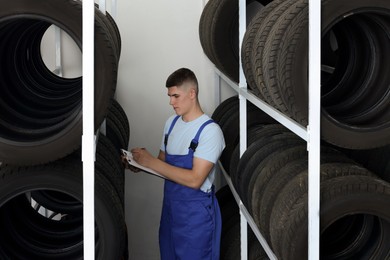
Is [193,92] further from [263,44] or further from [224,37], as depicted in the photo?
[263,44]

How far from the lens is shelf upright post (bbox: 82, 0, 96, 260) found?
2.79m

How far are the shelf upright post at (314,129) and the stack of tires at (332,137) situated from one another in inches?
1.5

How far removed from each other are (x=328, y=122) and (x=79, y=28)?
100 centimetres

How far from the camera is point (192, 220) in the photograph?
14.5 ft

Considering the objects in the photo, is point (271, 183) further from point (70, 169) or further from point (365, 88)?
point (70, 169)

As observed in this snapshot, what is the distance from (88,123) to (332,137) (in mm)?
920

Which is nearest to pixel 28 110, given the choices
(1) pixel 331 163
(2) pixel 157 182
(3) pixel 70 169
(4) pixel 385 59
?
(3) pixel 70 169

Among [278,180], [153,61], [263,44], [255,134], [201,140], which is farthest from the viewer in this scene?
[153,61]

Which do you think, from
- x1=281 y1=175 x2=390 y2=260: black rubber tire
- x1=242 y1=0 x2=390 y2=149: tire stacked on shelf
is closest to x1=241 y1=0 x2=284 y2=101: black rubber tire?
x1=242 y1=0 x2=390 y2=149: tire stacked on shelf

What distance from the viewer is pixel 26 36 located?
12.4 ft

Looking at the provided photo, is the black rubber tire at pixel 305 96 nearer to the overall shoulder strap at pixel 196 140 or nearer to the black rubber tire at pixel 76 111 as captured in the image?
the black rubber tire at pixel 76 111

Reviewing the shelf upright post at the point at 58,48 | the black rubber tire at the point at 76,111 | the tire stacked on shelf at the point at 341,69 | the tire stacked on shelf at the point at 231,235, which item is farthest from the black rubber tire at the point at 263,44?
the shelf upright post at the point at 58,48

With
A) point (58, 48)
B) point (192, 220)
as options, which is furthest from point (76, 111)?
point (58, 48)

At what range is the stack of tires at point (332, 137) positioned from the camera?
2756 mm
